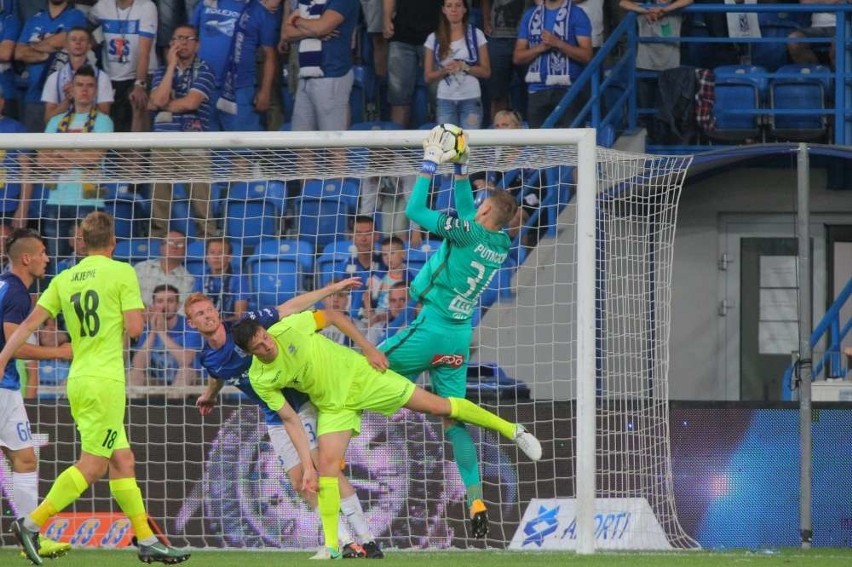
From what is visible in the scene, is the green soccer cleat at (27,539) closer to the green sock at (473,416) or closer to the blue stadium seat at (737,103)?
the green sock at (473,416)

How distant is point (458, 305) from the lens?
31.4 feet

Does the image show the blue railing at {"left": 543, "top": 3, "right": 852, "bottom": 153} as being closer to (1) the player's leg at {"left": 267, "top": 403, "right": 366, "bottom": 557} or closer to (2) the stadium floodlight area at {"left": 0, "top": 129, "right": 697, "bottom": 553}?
(2) the stadium floodlight area at {"left": 0, "top": 129, "right": 697, "bottom": 553}

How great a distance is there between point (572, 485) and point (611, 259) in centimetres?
164

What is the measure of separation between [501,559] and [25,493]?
9.84 ft

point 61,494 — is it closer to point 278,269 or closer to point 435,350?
point 435,350

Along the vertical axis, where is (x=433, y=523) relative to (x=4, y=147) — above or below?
below

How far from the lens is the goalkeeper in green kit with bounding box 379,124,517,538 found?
372 inches

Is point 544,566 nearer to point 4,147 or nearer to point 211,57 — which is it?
point 4,147

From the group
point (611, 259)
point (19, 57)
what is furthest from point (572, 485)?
point (19, 57)

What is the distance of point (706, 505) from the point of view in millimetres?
11117

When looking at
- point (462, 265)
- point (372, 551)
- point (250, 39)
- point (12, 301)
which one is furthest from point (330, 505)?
point (250, 39)

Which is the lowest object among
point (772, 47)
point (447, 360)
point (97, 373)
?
point (97, 373)

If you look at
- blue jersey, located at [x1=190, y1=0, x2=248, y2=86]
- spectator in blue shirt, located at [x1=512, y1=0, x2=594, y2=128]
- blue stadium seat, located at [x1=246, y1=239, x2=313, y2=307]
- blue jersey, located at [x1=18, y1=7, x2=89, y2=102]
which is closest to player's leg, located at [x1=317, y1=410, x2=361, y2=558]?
blue stadium seat, located at [x1=246, y1=239, x2=313, y2=307]

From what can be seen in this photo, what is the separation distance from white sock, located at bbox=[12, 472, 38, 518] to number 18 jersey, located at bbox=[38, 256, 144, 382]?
1445 mm
